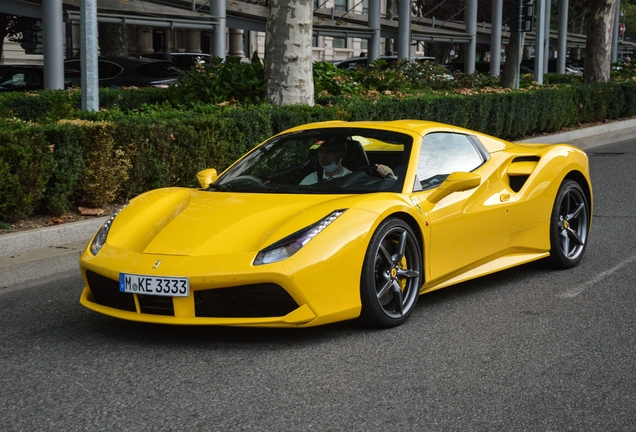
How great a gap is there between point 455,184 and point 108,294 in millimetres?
2297

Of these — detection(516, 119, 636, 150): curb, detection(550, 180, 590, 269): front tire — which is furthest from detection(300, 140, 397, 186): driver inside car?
detection(516, 119, 636, 150): curb

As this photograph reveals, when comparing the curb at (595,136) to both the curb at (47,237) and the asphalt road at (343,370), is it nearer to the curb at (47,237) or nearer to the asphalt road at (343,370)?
the curb at (47,237)

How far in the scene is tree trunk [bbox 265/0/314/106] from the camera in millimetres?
13883

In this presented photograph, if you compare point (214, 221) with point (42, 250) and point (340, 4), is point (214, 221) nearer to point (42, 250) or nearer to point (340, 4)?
point (42, 250)

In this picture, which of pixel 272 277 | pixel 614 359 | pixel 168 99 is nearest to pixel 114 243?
pixel 272 277

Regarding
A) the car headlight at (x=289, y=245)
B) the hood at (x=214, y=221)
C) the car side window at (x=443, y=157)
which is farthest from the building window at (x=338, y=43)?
the car headlight at (x=289, y=245)

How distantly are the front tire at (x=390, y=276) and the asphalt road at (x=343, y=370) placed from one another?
12 cm

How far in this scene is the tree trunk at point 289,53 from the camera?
13.9m

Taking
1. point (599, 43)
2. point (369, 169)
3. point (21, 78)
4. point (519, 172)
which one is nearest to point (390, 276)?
point (369, 169)

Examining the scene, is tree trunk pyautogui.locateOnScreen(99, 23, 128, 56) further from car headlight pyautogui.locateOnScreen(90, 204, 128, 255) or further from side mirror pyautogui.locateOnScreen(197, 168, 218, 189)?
car headlight pyautogui.locateOnScreen(90, 204, 128, 255)

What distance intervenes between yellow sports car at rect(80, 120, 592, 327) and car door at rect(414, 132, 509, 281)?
0.04 feet

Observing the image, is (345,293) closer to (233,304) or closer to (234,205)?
(233,304)

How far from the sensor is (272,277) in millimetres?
5270

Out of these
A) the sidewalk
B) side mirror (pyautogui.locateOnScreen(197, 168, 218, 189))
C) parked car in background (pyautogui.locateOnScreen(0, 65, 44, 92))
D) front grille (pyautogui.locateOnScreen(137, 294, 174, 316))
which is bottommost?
the sidewalk
